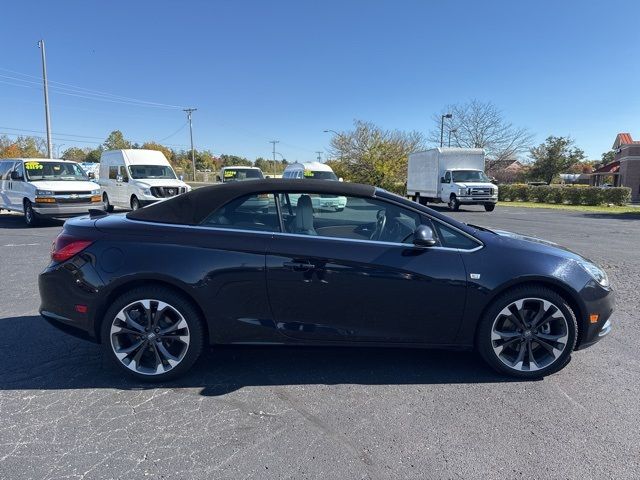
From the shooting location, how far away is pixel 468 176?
72.1 ft

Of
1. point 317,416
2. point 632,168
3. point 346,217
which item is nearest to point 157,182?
point 346,217

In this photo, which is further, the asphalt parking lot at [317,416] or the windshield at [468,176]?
the windshield at [468,176]

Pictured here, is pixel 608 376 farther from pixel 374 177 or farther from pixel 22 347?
pixel 374 177

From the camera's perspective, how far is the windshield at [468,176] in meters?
21.8

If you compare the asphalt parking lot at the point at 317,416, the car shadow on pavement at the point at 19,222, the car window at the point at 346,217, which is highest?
the car window at the point at 346,217

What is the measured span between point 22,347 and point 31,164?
37.0ft

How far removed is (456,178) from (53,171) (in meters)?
17.2

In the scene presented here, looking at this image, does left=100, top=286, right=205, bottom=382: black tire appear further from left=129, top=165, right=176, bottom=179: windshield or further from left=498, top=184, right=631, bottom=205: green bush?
left=498, top=184, right=631, bottom=205: green bush

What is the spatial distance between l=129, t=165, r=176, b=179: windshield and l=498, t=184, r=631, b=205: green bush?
24940 millimetres

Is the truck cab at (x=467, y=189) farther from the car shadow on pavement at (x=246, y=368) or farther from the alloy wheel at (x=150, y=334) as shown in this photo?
the alloy wheel at (x=150, y=334)

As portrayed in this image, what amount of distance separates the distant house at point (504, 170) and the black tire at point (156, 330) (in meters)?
47.8

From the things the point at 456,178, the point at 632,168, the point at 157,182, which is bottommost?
the point at 157,182

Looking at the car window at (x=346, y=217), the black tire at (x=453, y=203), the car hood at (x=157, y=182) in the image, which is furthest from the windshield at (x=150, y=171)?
the car window at (x=346, y=217)

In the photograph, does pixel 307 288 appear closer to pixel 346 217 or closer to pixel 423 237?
pixel 346 217
